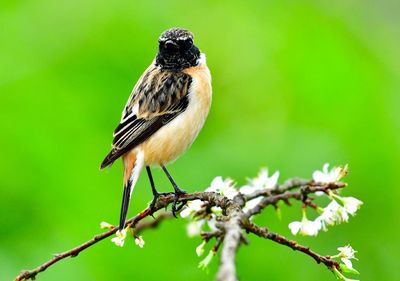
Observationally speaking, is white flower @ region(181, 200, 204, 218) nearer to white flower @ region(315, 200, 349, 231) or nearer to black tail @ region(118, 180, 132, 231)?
black tail @ region(118, 180, 132, 231)

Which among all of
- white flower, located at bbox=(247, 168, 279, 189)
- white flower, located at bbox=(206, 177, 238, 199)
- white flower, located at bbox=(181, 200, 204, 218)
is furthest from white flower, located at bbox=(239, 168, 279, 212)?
white flower, located at bbox=(181, 200, 204, 218)

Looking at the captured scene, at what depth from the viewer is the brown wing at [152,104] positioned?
488cm

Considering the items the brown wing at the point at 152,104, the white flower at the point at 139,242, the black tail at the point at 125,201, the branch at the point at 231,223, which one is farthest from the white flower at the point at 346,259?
the brown wing at the point at 152,104

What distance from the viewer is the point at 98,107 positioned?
5.20m

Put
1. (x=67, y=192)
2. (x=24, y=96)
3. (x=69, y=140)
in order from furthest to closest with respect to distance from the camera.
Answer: (x=24, y=96) < (x=69, y=140) < (x=67, y=192)

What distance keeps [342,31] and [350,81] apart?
76 cm

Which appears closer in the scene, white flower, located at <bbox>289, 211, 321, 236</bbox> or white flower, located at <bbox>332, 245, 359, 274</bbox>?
white flower, located at <bbox>332, 245, 359, 274</bbox>

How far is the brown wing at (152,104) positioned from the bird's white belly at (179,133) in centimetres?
4

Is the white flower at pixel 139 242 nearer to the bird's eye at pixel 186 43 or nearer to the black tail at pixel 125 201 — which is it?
the black tail at pixel 125 201

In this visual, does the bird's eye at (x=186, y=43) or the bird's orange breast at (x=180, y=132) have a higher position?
the bird's eye at (x=186, y=43)

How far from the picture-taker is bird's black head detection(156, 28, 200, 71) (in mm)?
5203

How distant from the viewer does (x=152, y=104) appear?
5.11 meters

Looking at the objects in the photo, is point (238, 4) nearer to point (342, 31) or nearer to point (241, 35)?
point (241, 35)

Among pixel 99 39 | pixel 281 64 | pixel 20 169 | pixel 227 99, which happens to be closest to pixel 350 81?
pixel 281 64
